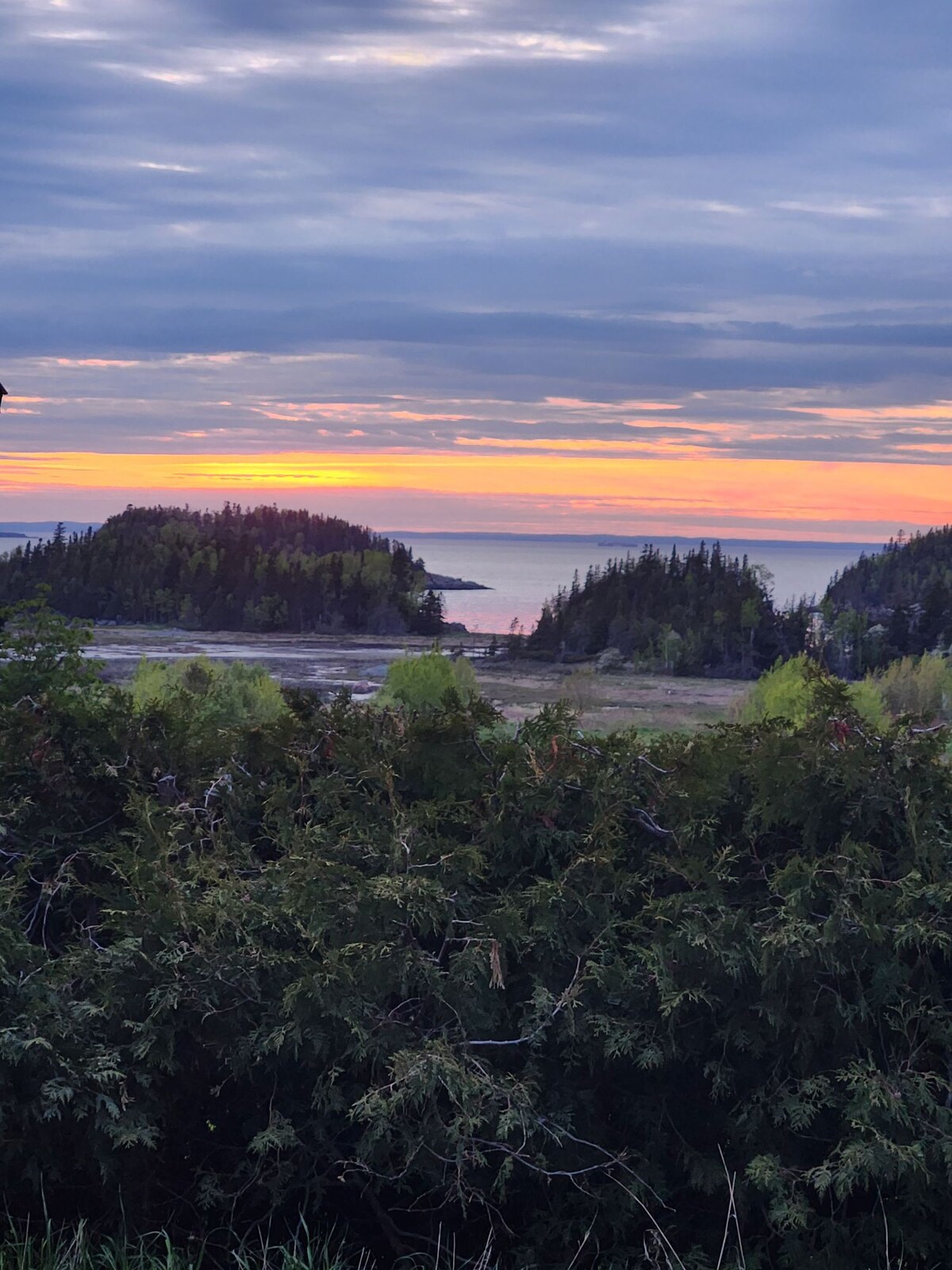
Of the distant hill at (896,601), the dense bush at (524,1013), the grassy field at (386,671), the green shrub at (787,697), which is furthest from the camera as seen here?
the distant hill at (896,601)

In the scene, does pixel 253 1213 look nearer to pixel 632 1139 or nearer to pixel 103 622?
pixel 632 1139

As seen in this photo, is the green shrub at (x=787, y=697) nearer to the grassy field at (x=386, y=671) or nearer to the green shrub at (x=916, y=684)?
the green shrub at (x=916, y=684)

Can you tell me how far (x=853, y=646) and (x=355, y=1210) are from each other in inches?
2751

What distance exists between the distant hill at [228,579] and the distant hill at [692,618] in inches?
564

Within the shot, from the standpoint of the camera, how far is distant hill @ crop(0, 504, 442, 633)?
84500mm

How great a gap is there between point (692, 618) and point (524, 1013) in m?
75.1

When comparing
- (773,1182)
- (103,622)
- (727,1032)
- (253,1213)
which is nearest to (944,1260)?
(773,1182)

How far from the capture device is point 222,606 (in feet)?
292

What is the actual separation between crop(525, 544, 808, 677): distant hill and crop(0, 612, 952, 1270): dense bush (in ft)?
231

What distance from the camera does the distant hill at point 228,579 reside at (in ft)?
277

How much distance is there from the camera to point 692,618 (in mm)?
79312

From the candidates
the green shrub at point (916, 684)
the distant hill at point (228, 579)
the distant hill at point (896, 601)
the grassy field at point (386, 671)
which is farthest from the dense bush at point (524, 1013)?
the distant hill at point (228, 579)

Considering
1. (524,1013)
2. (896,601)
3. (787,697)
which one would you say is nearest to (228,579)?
(896,601)

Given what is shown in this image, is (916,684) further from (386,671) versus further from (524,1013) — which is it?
(524,1013)
